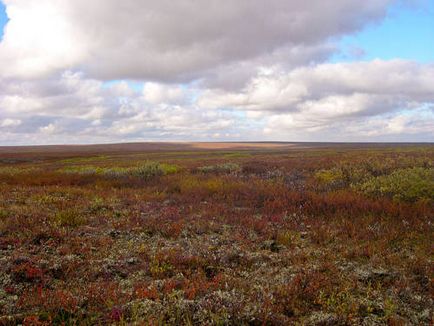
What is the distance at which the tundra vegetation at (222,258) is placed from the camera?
6.04 meters

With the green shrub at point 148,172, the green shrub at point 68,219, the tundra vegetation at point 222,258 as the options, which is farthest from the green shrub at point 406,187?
the green shrub at point 148,172

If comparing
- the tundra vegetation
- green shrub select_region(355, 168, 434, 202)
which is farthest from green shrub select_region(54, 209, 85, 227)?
green shrub select_region(355, 168, 434, 202)

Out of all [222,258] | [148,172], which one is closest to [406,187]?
[222,258]

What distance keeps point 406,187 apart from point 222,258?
1171 centimetres

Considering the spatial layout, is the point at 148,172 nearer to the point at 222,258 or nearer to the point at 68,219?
the point at 68,219

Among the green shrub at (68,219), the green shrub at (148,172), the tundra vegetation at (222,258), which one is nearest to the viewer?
the tundra vegetation at (222,258)

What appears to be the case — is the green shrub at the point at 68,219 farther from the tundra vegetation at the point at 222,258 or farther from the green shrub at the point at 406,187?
the green shrub at the point at 406,187

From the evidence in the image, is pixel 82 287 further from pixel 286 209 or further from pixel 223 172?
pixel 223 172

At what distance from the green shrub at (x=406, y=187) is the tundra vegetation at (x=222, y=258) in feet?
0.26

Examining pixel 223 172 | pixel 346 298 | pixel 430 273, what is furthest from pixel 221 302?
pixel 223 172

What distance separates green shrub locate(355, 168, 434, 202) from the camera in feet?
50.9

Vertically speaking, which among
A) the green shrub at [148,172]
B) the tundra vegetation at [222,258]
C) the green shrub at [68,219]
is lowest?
the tundra vegetation at [222,258]

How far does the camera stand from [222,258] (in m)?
8.89

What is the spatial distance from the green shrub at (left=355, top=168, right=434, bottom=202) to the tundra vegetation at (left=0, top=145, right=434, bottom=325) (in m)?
0.08
